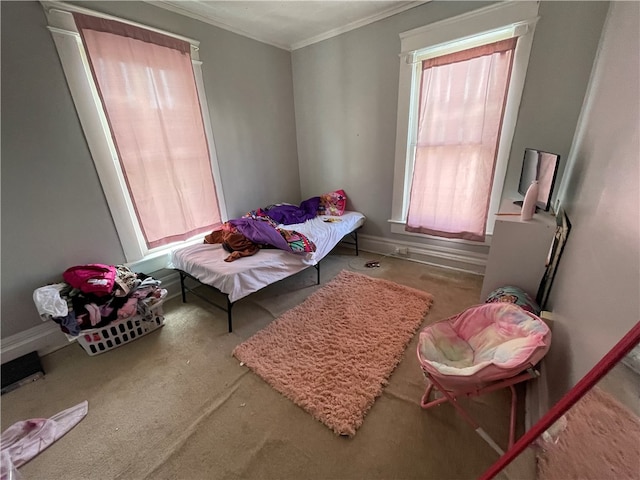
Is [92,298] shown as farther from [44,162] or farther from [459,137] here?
[459,137]

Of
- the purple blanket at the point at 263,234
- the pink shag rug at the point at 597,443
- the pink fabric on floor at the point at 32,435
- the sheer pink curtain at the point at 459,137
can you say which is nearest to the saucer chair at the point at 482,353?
the pink shag rug at the point at 597,443

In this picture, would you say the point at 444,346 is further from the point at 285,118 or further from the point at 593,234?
the point at 285,118

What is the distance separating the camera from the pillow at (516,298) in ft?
5.18

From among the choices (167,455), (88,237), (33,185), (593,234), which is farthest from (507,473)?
(33,185)

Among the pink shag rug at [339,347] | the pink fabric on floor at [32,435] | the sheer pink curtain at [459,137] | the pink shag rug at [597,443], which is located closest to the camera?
the pink shag rug at [597,443]

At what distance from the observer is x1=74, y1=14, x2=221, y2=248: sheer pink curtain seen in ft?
6.24

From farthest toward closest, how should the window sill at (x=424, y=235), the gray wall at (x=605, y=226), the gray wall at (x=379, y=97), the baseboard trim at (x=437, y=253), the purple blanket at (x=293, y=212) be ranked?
the purple blanket at (x=293, y=212) → the baseboard trim at (x=437, y=253) → the window sill at (x=424, y=235) → the gray wall at (x=379, y=97) → the gray wall at (x=605, y=226)

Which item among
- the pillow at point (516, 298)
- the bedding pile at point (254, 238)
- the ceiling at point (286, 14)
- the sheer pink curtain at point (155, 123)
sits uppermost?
the ceiling at point (286, 14)

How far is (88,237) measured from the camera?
1.97 m

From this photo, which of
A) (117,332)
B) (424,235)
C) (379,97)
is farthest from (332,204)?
(117,332)

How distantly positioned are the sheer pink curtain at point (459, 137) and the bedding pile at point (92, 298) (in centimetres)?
269

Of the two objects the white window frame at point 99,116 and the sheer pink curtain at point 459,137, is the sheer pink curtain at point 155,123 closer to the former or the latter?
the white window frame at point 99,116

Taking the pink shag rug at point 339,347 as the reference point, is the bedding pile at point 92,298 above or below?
above

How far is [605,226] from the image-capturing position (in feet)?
3.12
